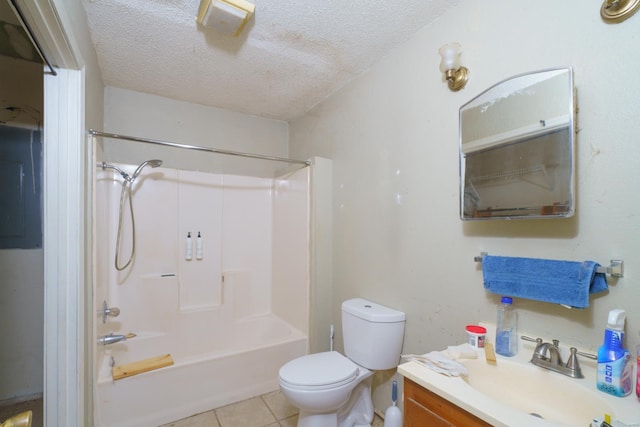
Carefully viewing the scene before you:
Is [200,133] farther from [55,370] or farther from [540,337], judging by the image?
[540,337]

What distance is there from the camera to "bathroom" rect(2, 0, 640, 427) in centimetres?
95

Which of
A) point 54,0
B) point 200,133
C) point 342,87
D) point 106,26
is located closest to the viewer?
point 54,0

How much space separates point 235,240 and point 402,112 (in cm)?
187

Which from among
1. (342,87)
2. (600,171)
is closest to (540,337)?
(600,171)

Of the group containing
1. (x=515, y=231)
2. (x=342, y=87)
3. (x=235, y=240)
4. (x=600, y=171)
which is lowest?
(x=235, y=240)

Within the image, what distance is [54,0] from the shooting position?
0.93 meters

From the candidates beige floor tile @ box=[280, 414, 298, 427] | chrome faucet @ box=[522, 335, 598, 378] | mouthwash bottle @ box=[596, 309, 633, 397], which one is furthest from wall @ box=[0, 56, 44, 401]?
mouthwash bottle @ box=[596, 309, 633, 397]

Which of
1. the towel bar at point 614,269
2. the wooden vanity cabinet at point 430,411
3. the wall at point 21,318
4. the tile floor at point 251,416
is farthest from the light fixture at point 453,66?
the wall at point 21,318

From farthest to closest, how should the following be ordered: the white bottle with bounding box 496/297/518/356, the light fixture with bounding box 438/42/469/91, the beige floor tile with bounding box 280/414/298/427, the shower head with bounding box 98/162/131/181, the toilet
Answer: the shower head with bounding box 98/162/131/181 → the beige floor tile with bounding box 280/414/298/427 → the toilet → the light fixture with bounding box 438/42/469/91 → the white bottle with bounding box 496/297/518/356

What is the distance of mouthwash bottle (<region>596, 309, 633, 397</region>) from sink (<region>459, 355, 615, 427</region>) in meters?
0.04

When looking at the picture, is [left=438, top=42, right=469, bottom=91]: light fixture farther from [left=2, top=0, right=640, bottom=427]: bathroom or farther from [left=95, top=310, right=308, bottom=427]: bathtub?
[left=95, top=310, right=308, bottom=427]: bathtub

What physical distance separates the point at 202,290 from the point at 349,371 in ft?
5.10

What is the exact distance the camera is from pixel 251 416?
1934mm

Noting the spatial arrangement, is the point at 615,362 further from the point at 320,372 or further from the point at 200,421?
the point at 200,421
